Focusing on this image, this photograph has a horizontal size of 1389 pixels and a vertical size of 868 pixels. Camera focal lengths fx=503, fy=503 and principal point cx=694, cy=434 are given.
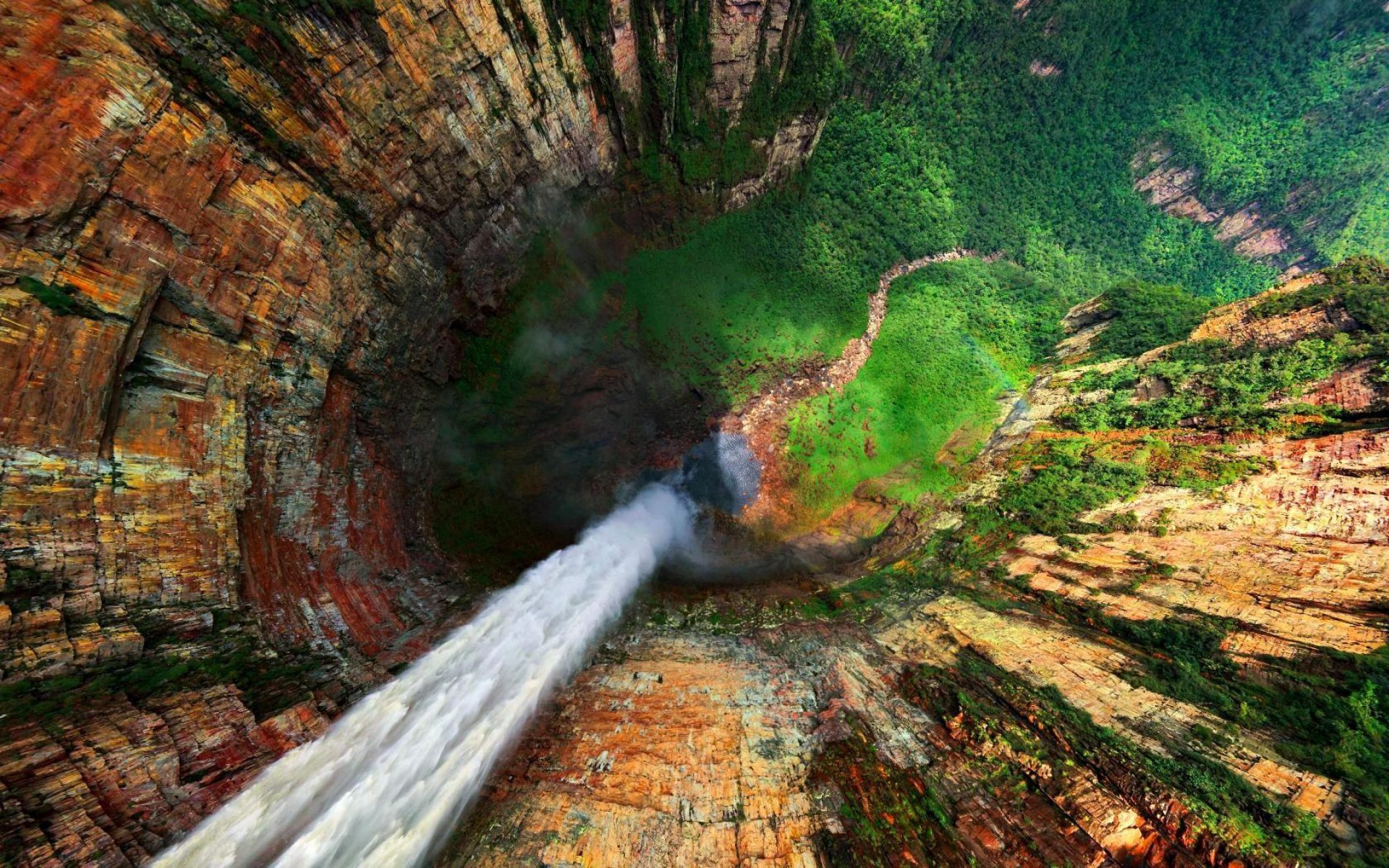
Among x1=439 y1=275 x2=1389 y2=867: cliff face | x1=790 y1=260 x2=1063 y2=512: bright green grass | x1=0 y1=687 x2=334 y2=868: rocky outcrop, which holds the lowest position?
x1=439 y1=275 x2=1389 y2=867: cliff face

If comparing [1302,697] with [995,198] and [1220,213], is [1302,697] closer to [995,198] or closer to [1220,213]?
[995,198]

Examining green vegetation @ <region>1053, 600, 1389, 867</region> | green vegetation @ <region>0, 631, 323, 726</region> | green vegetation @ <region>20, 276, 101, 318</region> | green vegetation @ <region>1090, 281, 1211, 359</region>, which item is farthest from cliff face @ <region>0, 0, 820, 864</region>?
Answer: green vegetation @ <region>1090, 281, 1211, 359</region>

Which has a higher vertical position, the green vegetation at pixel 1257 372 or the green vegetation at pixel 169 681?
the green vegetation at pixel 169 681

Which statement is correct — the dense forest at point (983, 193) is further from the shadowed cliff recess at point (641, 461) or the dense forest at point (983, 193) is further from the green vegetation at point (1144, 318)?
the green vegetation at point (1144, 318)

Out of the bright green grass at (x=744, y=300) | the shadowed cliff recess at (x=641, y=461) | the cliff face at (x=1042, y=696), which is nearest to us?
the shadowed cliff recess at (x=641, y=461)

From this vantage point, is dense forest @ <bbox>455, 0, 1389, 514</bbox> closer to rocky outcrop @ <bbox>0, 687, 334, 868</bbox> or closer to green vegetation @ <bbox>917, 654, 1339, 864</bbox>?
green vegetation @ <bbox>917, 654, 1339, 864</bbox>

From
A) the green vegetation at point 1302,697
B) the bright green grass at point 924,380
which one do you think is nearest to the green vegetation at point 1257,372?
the bright green grass at point 924,380
